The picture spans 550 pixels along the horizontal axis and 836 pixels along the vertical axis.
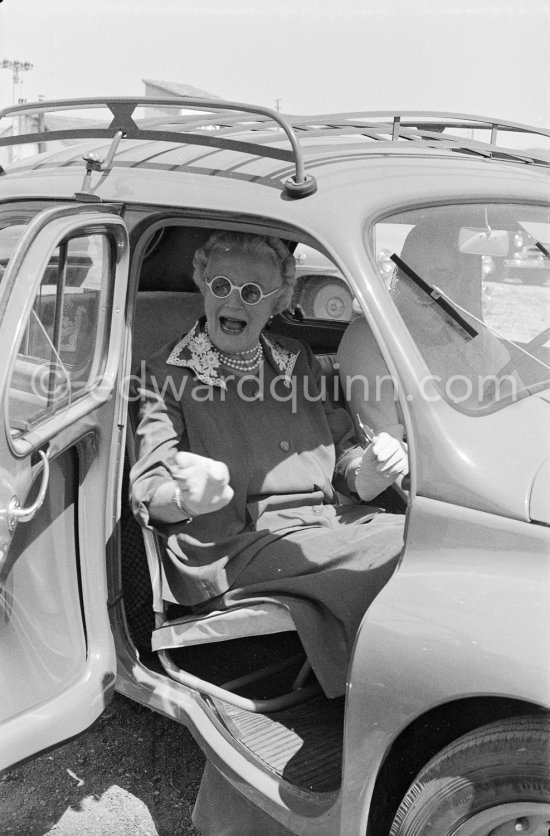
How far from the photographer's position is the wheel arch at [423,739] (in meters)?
1.84

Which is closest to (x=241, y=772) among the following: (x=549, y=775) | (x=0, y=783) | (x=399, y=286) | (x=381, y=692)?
(x=381, y=692)

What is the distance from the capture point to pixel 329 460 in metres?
2.83

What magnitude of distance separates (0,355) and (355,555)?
1.12 m

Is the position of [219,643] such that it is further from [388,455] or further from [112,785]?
[388,455]

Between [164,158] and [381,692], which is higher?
[164,158]

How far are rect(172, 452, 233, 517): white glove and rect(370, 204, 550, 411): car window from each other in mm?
578

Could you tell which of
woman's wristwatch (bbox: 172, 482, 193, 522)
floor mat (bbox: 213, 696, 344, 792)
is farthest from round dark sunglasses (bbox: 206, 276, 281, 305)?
floor mat (bbox: 213, 696, 344, 792)

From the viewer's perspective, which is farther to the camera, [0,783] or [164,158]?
[0,783]

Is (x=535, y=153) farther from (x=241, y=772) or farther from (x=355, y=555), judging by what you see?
(x=241, y=772)

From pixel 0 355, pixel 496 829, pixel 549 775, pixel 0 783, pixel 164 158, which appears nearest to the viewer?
pixel 549 775

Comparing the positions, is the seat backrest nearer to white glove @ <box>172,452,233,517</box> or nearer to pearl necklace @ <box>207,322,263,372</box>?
pearl necklace @ <box>207,322,263,372</box>

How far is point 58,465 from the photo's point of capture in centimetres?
237

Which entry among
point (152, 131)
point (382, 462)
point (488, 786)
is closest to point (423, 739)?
point (488, 786)

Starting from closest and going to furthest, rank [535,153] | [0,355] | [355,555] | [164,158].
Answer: [0,355], [355,555], [164,158], [535,153]
